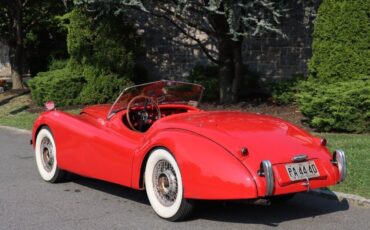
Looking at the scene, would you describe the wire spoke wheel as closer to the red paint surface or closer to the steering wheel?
the red paint surface

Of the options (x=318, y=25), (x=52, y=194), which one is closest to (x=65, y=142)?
(x=52, y=194)

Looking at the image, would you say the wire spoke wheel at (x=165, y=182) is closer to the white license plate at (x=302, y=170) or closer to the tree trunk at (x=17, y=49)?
the white license plate at (x=302, y=170)

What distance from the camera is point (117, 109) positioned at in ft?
22.4

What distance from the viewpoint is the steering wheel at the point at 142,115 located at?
6.92 m

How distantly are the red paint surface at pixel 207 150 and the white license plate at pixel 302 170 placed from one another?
0.05 metres

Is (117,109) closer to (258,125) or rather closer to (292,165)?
(258,125)

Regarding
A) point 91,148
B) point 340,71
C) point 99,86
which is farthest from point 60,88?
point 91,148

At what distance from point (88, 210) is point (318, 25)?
703cm

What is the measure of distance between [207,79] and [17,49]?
753cm

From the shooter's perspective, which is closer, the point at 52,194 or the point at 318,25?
the point at 52,194

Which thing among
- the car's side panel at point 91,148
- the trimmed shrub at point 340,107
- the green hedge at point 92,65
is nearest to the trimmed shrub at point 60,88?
the green hedge at point 92,65

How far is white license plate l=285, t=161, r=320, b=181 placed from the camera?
5277mm

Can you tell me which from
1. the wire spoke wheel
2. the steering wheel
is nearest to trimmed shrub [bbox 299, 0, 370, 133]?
the steering wheel

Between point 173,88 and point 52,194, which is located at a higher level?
point 173,88
